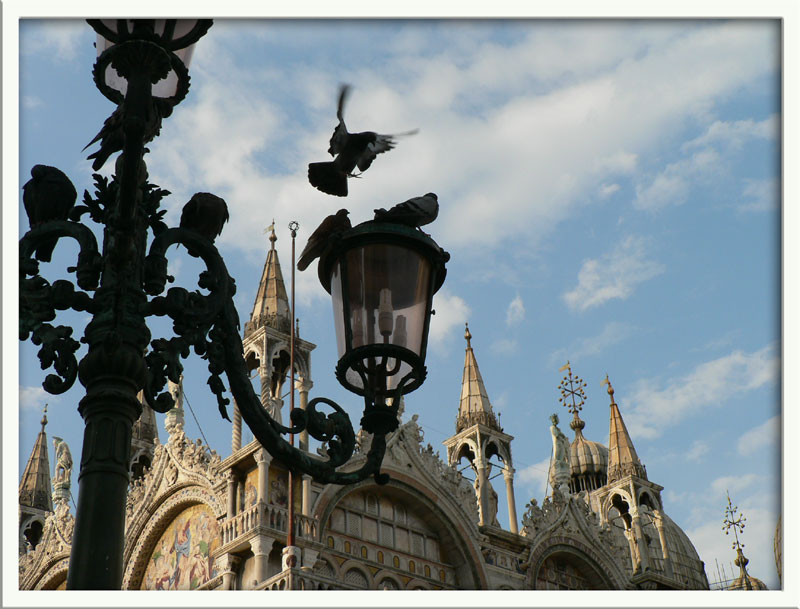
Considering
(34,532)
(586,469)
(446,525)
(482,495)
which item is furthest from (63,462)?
Answer: (586,469)

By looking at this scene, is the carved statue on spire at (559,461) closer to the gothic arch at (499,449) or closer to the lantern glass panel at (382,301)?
the gothic arch at (499,449)

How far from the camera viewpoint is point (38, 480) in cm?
2494

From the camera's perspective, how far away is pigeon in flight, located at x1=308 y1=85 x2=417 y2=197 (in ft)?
14.7

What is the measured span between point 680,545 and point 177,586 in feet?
71.8

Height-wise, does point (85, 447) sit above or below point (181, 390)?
below

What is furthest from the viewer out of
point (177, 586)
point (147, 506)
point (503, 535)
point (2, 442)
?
point (503, 535)

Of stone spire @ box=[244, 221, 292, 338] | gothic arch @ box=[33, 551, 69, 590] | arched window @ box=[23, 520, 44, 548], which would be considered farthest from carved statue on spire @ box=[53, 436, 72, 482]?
stone spire @ box=[244, 221, 292, 338]

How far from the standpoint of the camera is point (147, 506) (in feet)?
63.2

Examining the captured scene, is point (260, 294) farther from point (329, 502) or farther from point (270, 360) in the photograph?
point (329, 502)

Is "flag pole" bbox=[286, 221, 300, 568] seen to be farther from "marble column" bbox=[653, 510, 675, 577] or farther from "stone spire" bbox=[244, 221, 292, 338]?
"marble column" bbox=[653, 510, 675, 577]

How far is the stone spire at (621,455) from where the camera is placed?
86.4ft

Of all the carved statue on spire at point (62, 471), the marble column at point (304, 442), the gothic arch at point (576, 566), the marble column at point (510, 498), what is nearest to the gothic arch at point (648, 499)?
the gothic arch at point (576, 566)

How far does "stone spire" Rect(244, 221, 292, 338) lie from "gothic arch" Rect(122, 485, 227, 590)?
294 centimetres

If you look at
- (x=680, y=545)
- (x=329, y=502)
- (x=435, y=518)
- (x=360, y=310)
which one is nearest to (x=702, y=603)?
(x=360, y=310)
